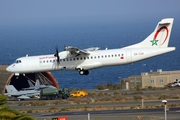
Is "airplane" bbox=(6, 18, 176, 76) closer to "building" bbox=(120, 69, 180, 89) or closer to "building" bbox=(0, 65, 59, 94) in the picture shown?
"building" bbox=(0, 65, 59, 94)

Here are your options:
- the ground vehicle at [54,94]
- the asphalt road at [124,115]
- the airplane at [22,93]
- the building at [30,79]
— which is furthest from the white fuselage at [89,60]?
the building at [30,79]

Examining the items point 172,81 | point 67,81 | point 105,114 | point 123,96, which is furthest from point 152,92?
point 67,81

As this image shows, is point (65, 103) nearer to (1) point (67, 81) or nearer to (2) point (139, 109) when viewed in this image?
(2) point (139, 109)

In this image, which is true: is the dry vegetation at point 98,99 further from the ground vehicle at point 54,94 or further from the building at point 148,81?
the building at point 148,81

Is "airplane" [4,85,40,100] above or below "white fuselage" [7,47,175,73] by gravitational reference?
below

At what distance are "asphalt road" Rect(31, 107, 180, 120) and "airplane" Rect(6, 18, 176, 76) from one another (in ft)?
38.6

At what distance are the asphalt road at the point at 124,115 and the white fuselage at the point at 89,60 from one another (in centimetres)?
1159

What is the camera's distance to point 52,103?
79.7m

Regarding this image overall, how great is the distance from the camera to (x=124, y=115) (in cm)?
5994

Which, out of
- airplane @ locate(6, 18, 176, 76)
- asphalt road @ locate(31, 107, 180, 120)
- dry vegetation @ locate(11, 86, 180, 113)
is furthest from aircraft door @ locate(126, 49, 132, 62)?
asphalt road @ locate(31, 107, 180, 120)

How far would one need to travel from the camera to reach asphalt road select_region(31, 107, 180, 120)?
5650 cm

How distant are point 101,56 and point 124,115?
18315 millimetres

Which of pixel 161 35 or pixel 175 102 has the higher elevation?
pixel 161 35

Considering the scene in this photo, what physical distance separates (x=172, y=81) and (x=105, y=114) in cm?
4507
